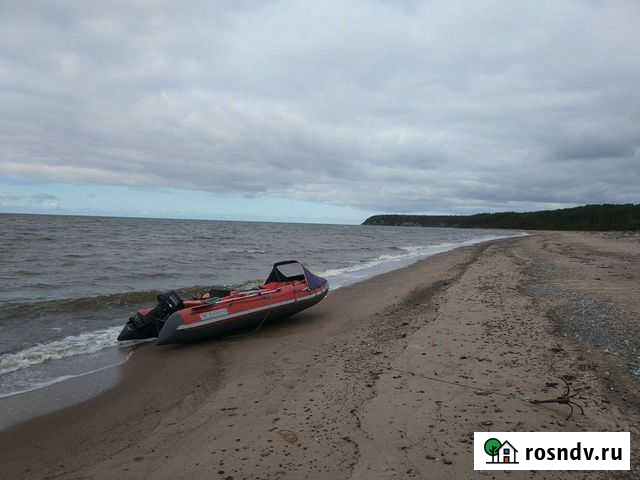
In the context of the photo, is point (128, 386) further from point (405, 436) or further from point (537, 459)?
point (537, 459)

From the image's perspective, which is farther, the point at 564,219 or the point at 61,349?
the point at 564,219

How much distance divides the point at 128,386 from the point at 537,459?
16.4 ft

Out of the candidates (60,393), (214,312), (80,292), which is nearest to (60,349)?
(60,393)

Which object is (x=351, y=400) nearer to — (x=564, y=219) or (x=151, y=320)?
(x=151, y=320)

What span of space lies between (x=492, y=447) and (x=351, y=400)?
4.86 feet

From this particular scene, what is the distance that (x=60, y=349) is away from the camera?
722 cm

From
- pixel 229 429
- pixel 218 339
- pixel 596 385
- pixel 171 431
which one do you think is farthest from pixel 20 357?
pixel 596 385

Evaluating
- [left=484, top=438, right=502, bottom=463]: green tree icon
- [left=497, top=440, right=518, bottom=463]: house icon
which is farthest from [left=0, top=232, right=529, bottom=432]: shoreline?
[left=497, top=440, right=518, bottom=463]: house icon

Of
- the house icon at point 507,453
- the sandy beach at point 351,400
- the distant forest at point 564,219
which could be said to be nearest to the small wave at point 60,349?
the sandy beach at point 351,400

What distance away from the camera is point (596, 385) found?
4.34m

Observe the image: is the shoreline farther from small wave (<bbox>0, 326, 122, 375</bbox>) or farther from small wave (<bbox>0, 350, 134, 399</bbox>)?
small wave (<bbox>0, 326, 122, 375</bbox>)

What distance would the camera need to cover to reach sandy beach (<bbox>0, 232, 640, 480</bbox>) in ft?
11.0

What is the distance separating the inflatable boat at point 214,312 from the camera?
7375mm

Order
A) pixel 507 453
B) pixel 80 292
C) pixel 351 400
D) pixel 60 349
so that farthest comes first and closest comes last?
1. pixel 80 292
2. pixel 60 349
3. pixel 351 400
4. pixel 507 453
